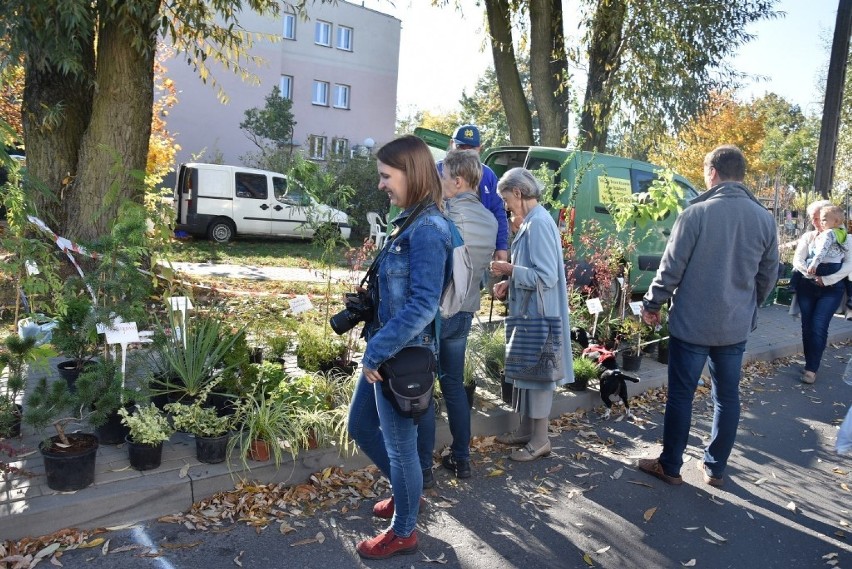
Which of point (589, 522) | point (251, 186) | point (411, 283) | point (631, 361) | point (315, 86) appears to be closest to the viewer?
point (411, 283)

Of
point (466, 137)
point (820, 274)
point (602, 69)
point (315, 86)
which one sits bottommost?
point (820, 274)

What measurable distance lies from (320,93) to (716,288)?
31.5 m

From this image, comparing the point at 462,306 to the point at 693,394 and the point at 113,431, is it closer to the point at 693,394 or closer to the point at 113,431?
the point at 693,394

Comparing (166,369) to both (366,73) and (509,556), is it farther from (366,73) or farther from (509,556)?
(366,73)

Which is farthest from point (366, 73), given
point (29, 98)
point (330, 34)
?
point (29, 98)

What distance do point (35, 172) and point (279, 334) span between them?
379cm

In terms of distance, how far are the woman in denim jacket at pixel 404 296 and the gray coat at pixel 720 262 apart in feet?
5.84

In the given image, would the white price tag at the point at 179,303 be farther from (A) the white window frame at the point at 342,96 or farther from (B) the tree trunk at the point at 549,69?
(A) the white window frame at the point at 342,96

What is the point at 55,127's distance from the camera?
746 cm

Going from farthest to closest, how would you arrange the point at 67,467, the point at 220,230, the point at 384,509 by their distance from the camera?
1. the point at 220,230
2. the point at 384,509
3. the point at 67,467

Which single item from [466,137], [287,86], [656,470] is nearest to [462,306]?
[656,470]

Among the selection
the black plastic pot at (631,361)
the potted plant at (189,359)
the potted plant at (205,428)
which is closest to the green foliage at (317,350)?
the potted plant at (189,359)

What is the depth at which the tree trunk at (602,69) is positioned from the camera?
12219 millimetres

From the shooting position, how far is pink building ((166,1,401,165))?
29.5 m
